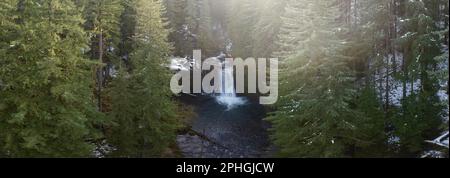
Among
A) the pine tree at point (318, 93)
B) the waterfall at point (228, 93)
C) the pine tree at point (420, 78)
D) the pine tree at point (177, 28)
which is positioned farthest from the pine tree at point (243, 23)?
the pine tree at point (318, 93)

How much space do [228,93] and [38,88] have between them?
31827 mm

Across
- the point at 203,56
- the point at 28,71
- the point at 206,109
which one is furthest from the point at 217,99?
the point at 28,71

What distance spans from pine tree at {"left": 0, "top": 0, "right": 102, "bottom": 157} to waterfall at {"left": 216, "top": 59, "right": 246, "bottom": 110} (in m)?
24.7

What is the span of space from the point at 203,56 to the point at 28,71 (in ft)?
132

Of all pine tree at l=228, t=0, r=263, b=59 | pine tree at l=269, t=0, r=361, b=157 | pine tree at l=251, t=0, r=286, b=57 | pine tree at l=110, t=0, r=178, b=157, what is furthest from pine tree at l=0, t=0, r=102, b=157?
pine tree at l=228, t=0, r=263, b=59

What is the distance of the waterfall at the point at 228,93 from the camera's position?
4866 centimetres

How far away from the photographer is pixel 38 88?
2278 cm

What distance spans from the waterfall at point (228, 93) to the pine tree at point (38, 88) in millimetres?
24672

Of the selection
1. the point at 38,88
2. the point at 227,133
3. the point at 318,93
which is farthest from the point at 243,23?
the point at 38,88

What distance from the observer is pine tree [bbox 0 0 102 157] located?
72.6ft

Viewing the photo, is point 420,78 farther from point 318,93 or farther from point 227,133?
point 227,133

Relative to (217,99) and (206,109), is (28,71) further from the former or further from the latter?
(217,99)

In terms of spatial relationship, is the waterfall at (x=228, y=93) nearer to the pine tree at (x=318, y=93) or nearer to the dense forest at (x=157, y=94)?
the dense forest at (x=157, y=94)

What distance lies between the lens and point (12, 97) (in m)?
22.1
